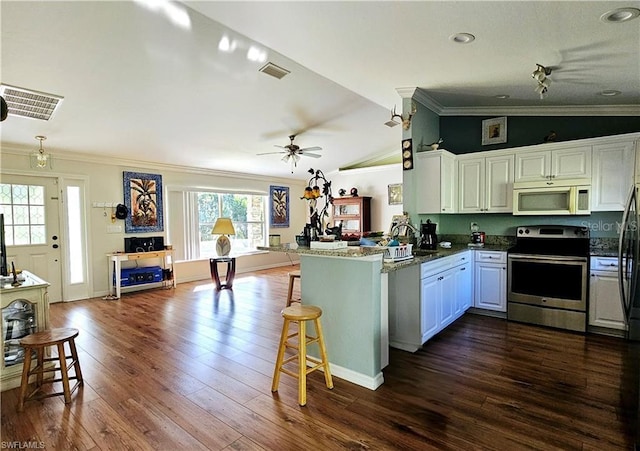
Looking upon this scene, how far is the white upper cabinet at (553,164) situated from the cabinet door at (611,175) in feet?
0.30

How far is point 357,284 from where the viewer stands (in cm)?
250

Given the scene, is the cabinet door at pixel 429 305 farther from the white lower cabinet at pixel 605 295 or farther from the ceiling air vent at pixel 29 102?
the ceiling air vent at pixel 29 102

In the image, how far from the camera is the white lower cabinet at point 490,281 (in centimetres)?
394

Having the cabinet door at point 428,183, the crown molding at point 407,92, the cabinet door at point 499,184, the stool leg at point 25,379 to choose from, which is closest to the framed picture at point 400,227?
the cabinet door at point 428,183

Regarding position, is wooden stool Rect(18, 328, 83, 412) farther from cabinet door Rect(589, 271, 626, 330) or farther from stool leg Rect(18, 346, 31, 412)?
cabinet door Rect(589, 271, 626, 330)

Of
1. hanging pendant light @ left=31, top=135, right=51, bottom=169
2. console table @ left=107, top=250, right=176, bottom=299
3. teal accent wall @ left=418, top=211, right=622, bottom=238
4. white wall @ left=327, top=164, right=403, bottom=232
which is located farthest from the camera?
white wall @ left=327, top=164, right=403, bottom=232

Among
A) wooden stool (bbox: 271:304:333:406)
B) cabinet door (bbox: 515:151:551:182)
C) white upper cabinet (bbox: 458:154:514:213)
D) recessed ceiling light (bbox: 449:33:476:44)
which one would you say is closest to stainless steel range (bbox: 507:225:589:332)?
white upper cabinet (bbox: 458:154:514:213)

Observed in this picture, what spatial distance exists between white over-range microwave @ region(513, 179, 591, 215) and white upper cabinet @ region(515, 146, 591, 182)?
0.09m

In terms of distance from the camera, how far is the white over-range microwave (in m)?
3.62

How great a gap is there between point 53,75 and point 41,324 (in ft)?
7.83

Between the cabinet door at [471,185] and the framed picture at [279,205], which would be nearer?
the cabinet door at [471,185]

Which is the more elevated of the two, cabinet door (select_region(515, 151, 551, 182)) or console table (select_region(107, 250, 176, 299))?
cabinet door (select_region(515, 151, 551, 182))

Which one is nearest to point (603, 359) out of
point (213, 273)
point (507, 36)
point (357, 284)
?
point (357, 284)

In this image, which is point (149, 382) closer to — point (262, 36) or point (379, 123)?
point (262, 36)
